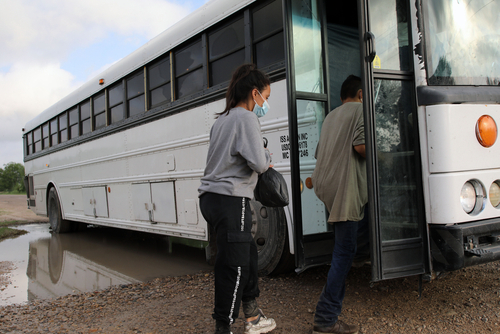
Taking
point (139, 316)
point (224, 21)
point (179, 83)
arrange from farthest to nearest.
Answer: point (179, 83), point (224, 21), point (139, 316)

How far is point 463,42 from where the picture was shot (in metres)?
2.84

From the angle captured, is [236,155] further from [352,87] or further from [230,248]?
[352,87]

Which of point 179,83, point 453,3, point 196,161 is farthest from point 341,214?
point 179,83

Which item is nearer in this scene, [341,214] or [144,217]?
[341,214]

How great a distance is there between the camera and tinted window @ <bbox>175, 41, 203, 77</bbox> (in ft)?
15.4

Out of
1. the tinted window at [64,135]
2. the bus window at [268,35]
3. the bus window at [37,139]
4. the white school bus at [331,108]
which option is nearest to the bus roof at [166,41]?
the white school bus at [331,108]

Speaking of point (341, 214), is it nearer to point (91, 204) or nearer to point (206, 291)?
point (206, 291)

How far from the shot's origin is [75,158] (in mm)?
8164

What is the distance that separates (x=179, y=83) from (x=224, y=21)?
3.39 feet

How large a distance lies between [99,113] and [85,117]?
2.49 feet

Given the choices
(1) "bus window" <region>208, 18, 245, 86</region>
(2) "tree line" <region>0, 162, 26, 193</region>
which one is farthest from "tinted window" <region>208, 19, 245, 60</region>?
(2) "tree line" <region>0, 162, 26, 193</region>

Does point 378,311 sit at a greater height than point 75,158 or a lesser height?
lesser

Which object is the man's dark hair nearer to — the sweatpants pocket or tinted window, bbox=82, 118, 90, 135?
the sweatpants pocket

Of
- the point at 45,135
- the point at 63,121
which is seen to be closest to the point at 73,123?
the point at 63,121
